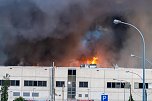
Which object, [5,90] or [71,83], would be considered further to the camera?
[71,83]

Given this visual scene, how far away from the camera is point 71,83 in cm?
11462

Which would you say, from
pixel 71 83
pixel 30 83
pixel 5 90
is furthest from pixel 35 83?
pixel 5 90

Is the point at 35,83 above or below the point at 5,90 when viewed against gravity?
above

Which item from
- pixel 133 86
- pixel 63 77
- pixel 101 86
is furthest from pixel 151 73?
pixel 63 77

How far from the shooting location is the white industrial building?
113188mm

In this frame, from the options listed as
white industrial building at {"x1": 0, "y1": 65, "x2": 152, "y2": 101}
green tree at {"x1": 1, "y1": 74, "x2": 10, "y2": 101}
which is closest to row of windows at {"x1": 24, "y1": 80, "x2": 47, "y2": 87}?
white industrial building at {"x1": 0, "y1": 65, "x2": 152, "y2": 101}

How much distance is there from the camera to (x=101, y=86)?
114000 millimetres

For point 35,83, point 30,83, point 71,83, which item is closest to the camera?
point 30,83

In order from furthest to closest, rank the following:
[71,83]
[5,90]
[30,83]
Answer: [71,83] → [30,83] → [5,90]

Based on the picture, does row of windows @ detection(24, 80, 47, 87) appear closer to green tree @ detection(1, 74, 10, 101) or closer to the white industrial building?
the white industrial building

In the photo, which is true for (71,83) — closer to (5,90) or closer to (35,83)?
(35,83)

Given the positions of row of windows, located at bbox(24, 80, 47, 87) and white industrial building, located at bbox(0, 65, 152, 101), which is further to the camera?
row of windows, located at bbox(24, 80, 47, 87)

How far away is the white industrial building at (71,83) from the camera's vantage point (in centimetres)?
11319

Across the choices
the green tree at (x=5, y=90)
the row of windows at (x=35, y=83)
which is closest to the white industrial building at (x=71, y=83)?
the row of windows at (x=35, y=83)
